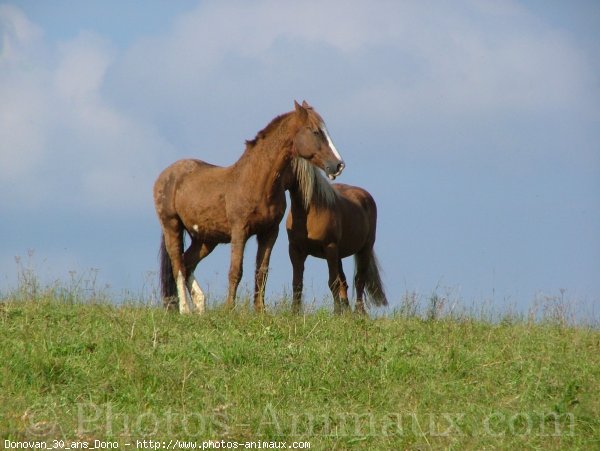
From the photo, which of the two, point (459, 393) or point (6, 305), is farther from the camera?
point (6, 305)

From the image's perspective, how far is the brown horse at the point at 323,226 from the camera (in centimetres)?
1234

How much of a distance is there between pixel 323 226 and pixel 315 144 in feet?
5.15

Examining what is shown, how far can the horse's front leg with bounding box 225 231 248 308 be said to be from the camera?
11.2 meters

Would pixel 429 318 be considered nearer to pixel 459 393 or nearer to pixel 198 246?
pixel 459 393

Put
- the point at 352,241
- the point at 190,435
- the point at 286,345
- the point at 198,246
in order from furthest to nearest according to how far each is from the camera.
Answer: the point at 352,241
the point at 198,246
the point at 286,345
the point at 190,435

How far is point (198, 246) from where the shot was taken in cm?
1252

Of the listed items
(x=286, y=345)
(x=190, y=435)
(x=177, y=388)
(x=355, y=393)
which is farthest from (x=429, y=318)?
(x=190, y=435)

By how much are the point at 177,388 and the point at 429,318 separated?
361cm

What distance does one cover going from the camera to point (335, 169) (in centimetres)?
1127

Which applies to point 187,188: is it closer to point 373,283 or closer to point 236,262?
point 236,262

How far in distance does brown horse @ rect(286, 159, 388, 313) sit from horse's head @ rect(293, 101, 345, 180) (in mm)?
625

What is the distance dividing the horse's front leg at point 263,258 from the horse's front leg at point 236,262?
219 millimetres
